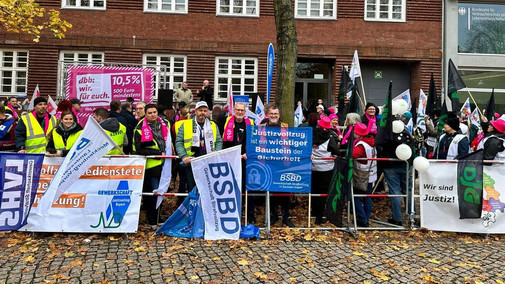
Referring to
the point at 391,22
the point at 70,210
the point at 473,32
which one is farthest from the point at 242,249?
the point at 473,32

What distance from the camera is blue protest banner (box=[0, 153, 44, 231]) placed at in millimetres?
5871

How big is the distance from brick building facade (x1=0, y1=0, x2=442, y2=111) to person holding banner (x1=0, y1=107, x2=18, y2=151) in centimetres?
1174

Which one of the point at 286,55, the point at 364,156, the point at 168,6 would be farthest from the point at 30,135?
the point at 168,6

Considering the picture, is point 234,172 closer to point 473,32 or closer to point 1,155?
point 1,155

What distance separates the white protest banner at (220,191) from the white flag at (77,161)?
1.43 metres

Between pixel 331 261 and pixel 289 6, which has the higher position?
pixel 289 6

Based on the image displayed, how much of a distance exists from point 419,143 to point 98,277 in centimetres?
586

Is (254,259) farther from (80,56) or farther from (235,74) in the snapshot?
(80,56)

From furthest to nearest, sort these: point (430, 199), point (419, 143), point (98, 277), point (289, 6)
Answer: point (289, 6) < point (419, 143) < point (430, 199) < point (98, 277)

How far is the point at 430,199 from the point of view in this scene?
6684 millimetres

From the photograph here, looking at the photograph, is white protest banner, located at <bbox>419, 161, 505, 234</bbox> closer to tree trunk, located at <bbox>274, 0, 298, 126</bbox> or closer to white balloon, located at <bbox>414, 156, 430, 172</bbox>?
white balloon, located at <bbox>414, 156, 430, 172</bbox>

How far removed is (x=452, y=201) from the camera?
21.6 ft

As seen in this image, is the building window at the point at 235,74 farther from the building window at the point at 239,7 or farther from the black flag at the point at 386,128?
the black flag at the point at 386,128

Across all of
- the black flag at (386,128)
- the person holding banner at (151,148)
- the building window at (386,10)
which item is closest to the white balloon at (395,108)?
the black flag at (386,128)
